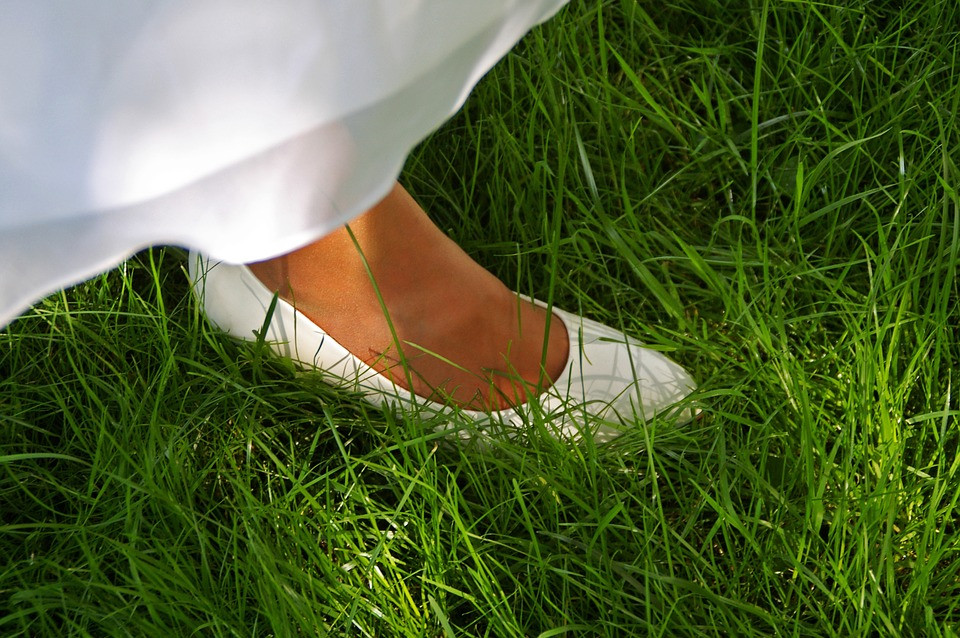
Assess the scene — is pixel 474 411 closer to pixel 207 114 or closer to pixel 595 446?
pixel 595 446

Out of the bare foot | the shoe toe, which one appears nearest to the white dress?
the bare foot

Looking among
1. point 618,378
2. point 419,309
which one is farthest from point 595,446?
point 419,309

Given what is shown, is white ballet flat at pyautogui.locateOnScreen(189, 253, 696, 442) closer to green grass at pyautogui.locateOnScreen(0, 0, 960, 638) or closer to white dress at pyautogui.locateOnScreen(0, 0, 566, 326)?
green grass at pyautogui.locateOnScreen(0, 0, 960, 638)

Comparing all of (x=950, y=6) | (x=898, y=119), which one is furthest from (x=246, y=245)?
(x=950, y=6)

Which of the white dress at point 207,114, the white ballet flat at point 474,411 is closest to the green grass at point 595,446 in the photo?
the white ballet flat at point 474,411

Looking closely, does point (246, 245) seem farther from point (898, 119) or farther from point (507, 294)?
point (898, 119)

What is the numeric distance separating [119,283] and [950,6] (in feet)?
4.44

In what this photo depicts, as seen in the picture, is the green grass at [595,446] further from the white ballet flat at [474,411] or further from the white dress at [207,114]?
the white dress at [207,114]

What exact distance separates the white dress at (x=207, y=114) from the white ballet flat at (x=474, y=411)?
509mm

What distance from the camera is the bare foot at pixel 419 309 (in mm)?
1041

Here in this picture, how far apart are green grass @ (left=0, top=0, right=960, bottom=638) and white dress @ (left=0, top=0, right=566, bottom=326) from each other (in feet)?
1.48

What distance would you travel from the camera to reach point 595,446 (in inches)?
42.2

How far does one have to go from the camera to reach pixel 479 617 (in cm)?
96

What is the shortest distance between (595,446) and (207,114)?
26.4 inches
